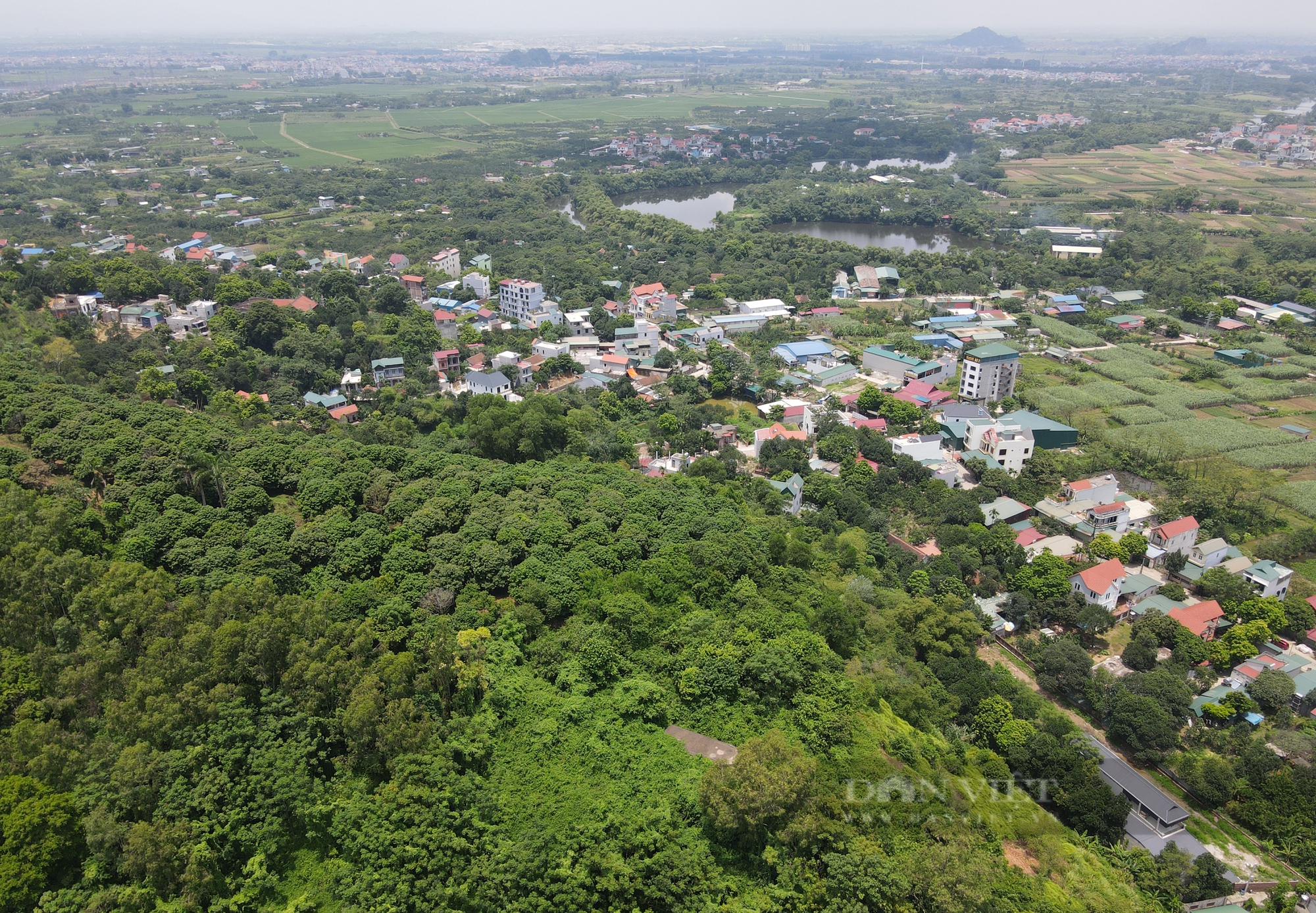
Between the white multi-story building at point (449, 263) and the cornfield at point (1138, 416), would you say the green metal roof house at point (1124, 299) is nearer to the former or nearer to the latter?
the cornfield at point (1138, 416)

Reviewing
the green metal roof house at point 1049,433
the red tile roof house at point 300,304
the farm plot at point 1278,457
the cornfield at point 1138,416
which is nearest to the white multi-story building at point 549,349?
the red tile roof house at point 300,304

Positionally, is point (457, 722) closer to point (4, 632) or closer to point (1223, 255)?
point (4, 632)

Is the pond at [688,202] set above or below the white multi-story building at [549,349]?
above

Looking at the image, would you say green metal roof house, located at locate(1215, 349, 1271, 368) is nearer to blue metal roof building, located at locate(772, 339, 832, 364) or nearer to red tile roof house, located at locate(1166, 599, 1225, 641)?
blue metal roof building, located at locate(772, 339, 832, 364)

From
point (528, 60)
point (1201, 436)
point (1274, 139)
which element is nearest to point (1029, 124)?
point (1274, 139)

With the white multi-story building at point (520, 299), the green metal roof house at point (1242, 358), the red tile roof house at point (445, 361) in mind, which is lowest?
the green metal roof house at point (1242, 358)
